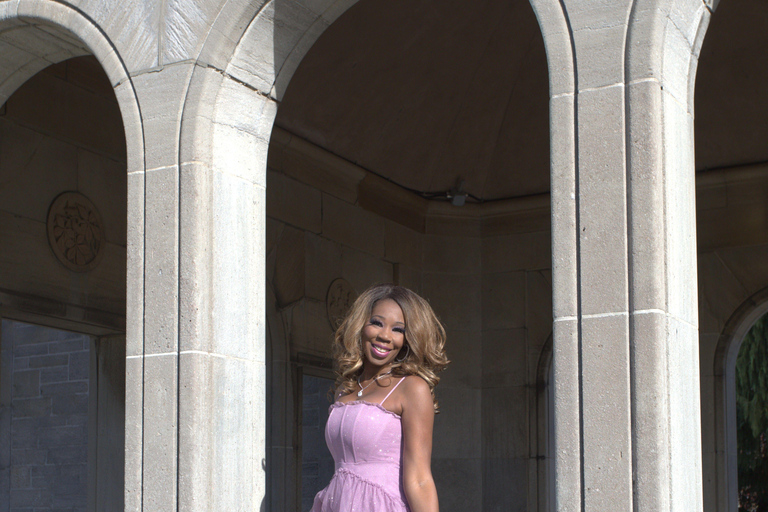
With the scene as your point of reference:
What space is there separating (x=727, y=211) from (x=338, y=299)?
11.0ft

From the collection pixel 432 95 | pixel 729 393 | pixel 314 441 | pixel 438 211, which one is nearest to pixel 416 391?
pixel 729 393

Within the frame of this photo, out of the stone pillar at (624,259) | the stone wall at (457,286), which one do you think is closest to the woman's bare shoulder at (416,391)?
the stone pillar at (624,259)

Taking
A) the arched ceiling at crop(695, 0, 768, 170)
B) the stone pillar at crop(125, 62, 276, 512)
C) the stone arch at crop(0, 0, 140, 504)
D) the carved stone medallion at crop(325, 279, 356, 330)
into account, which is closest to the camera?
the stone pillar at crop(125, 62, 276, 512)

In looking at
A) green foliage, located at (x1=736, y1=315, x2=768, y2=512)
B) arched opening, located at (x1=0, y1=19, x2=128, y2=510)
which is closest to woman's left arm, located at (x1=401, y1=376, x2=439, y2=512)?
arched opening, located at (x1=0, y1=19, x2=128, y2=510)

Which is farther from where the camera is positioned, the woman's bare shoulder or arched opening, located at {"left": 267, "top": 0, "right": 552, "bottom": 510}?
arched opening, located at {"left": 267, "top": 0, "right": 552, "bottom": 510}

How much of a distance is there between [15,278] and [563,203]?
427cm

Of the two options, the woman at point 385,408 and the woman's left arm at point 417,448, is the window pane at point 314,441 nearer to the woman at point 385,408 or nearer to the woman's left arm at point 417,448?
the woman at point 385,408

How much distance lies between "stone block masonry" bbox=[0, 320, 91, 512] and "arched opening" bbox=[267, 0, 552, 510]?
4.47 meters

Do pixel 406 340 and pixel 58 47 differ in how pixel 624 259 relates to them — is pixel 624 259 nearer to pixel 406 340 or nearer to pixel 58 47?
pixel 406 340

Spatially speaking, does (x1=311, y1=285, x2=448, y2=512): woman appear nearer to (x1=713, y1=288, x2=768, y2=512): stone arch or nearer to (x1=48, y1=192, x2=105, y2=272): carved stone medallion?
(x1=48, y1=192, x2=105, y2=272): carved stone medallion

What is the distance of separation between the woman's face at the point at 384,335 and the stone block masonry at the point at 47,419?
9176 millimetres

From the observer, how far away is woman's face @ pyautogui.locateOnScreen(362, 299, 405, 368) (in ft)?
11.3

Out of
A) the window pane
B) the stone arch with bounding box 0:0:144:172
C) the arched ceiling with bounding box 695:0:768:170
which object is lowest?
the window pane

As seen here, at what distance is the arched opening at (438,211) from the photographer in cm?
838
